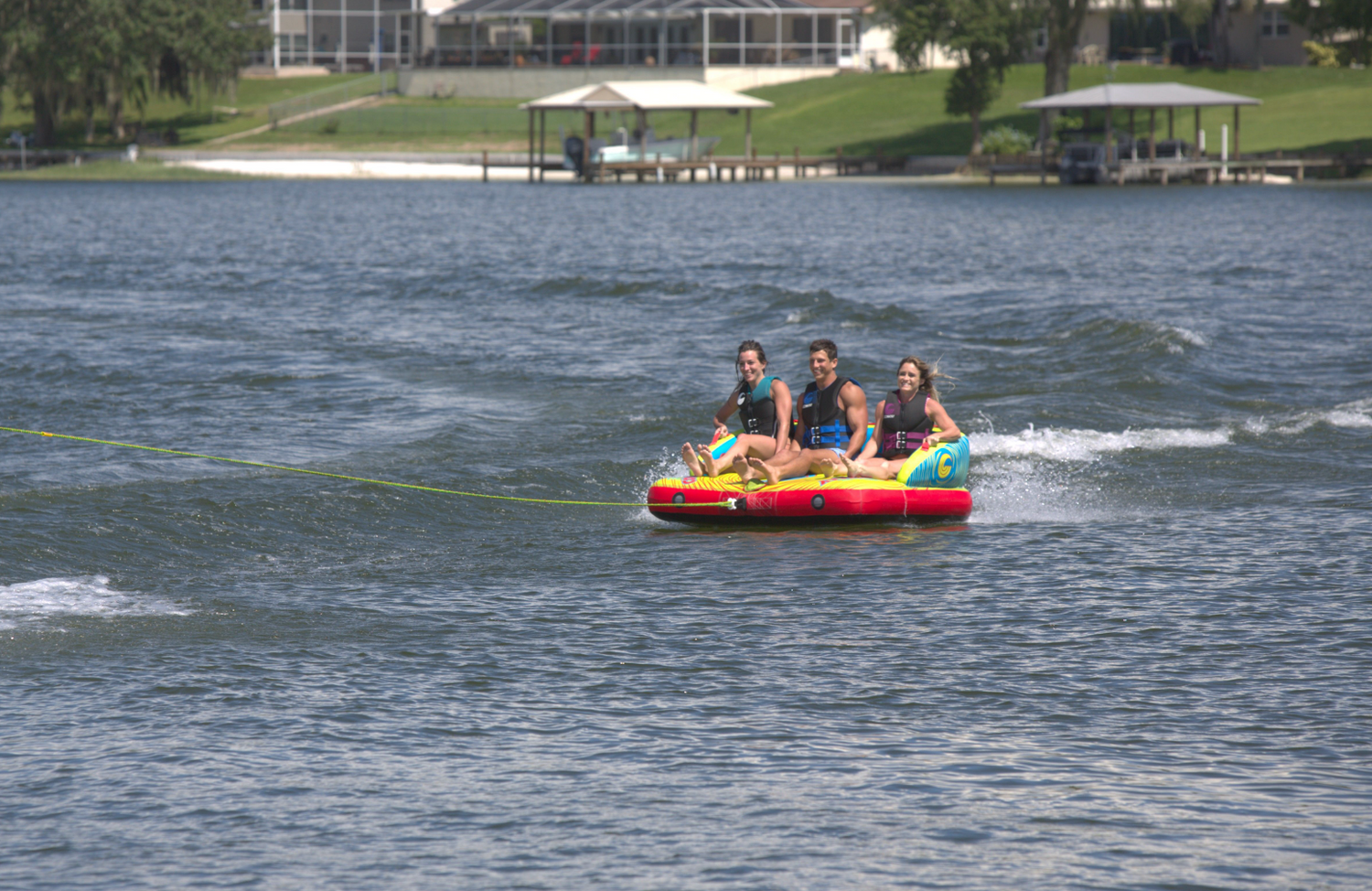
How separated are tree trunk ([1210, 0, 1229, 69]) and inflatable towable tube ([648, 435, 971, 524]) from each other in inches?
2982

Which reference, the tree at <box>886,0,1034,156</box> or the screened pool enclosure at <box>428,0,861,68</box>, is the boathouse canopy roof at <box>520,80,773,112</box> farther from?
the screened pool enclosure at <box>428,0,861,68</box>

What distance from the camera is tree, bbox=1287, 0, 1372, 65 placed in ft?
191

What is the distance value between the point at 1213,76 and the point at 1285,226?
38.4 meters

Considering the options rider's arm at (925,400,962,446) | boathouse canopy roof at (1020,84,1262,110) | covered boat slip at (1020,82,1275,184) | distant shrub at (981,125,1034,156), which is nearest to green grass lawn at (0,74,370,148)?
distant shrub at (981,125,1034,156)

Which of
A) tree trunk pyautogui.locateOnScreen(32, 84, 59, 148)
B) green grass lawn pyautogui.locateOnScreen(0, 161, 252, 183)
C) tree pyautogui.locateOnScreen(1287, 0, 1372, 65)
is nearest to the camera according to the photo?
tree pyautogui.locateOnScreen(1287, 0, 1372, 65)

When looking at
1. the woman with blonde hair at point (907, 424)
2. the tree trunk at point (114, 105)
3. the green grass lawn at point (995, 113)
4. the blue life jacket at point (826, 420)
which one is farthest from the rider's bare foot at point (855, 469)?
the tree trunk at point (114, 105)

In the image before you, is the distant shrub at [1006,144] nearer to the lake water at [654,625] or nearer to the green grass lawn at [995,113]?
the green grass lawn at [995,113]

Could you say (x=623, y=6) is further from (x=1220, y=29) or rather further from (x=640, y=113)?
(x=1220, y=29)

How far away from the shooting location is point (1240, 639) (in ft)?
31.2

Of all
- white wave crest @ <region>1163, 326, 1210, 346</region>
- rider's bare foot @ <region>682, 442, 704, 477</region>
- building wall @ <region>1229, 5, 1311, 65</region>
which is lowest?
rider's bare foot @ <region>682, 442, 704, 477</region>

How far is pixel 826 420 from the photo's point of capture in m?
12.9

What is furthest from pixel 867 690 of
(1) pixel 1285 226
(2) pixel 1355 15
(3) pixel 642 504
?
(2) pixel 1355 15

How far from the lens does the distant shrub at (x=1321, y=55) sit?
7762 cm

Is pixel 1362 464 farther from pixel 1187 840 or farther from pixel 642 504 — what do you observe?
pixel 1187 840
